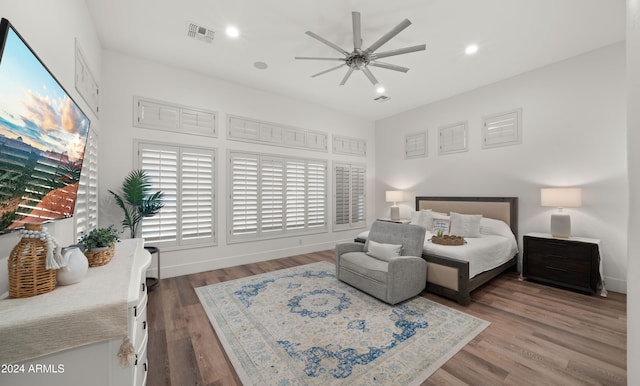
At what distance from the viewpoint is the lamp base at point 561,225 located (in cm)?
342

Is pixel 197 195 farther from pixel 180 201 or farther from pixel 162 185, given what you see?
pixel 162 185

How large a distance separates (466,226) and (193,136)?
4727 millimetres

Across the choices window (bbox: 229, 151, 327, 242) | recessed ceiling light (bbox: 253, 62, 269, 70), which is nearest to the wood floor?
window (bbox: 229, 151, 327, 242)

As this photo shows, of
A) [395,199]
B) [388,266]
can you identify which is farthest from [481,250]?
[395,199]

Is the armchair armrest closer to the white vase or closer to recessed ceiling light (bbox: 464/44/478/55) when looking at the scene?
the white vase

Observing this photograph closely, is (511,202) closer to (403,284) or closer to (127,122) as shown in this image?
(403,284)

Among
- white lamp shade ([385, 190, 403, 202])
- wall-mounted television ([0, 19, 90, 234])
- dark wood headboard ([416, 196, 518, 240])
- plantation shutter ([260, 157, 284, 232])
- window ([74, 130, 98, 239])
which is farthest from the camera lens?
white lamp shade ([385, 190, 403, 202])

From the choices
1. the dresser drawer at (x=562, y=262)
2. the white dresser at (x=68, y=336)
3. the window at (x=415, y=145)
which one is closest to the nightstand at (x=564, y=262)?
the dresser drawer at (x=562, y=262)

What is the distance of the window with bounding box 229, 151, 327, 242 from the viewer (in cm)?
441

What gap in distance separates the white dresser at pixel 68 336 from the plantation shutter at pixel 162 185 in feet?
8.76

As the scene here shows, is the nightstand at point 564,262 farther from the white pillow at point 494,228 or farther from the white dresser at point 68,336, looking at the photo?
the white dresser at point 68,336

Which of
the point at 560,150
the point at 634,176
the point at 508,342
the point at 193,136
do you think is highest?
the point at 193,136

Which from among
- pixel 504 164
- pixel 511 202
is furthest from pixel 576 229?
pixel 504 164

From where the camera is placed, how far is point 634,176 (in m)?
1.10
